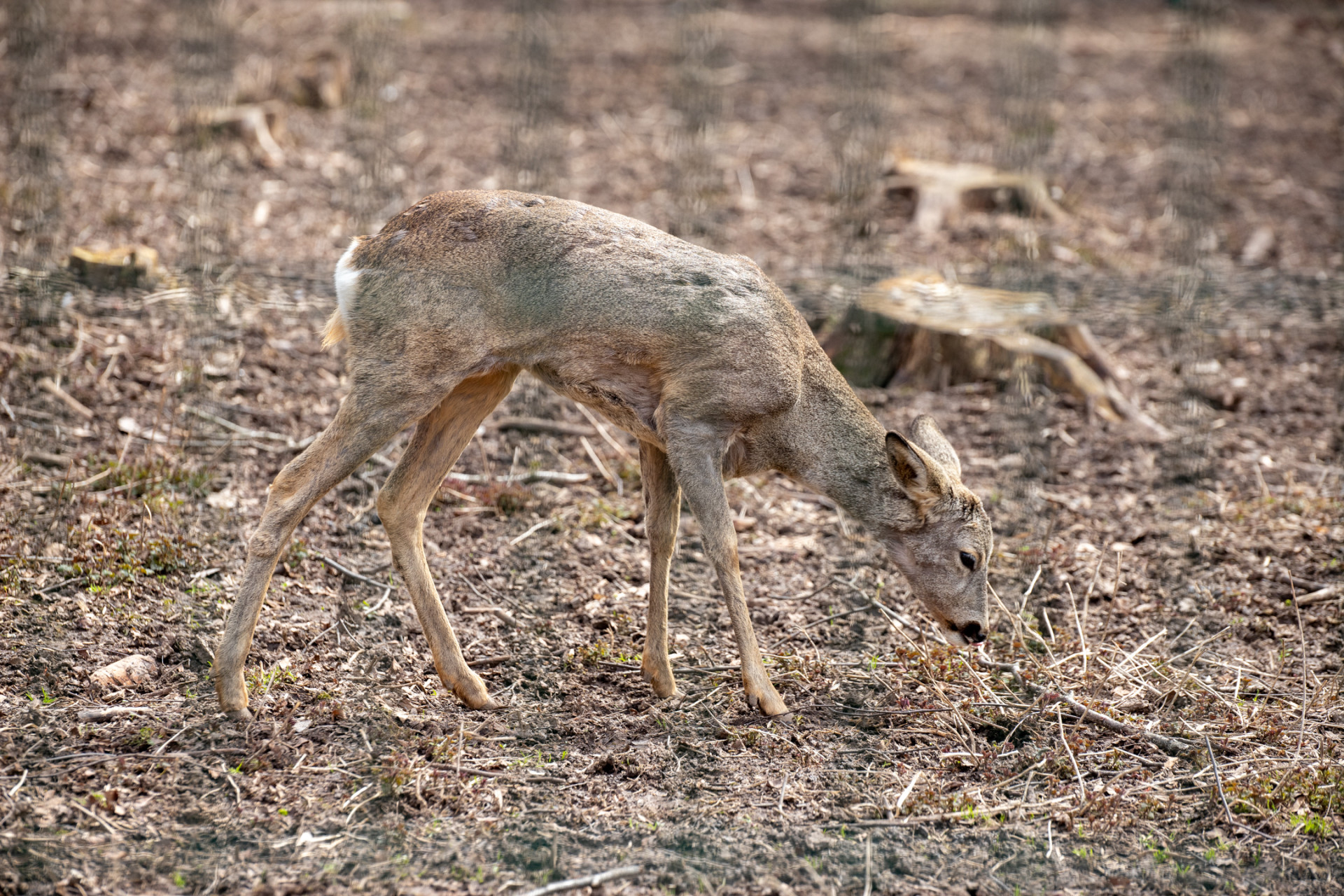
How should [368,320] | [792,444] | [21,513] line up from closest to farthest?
[368,320]
[792,444]
[21,513]

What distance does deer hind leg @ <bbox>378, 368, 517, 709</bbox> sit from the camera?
4.66m

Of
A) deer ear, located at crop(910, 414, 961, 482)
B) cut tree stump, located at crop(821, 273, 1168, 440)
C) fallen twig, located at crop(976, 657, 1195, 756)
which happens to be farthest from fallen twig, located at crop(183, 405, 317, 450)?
fallen twig, located at crop(976, 657, 1195, 756)

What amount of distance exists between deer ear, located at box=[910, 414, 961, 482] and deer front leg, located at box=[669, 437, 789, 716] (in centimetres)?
108

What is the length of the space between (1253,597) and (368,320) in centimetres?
448

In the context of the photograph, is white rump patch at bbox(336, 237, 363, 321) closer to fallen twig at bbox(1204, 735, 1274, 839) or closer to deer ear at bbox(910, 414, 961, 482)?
deer ear at bbox(910, 414, 961, 482)

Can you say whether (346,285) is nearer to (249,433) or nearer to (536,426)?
(249,433)

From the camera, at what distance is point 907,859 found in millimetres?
3744

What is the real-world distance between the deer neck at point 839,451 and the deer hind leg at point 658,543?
20.1 inches

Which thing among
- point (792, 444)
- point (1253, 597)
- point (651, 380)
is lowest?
point (1253, 597)

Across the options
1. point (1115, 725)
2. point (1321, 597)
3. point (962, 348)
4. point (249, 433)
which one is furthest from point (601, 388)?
point (962, 348)

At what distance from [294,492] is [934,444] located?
2.78m

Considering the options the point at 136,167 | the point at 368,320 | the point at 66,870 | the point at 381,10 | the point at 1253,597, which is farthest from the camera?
the point at 381,10

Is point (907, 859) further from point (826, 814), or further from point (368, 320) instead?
point (368, 320)

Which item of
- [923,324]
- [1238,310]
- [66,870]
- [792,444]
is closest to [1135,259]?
[1238,310]
